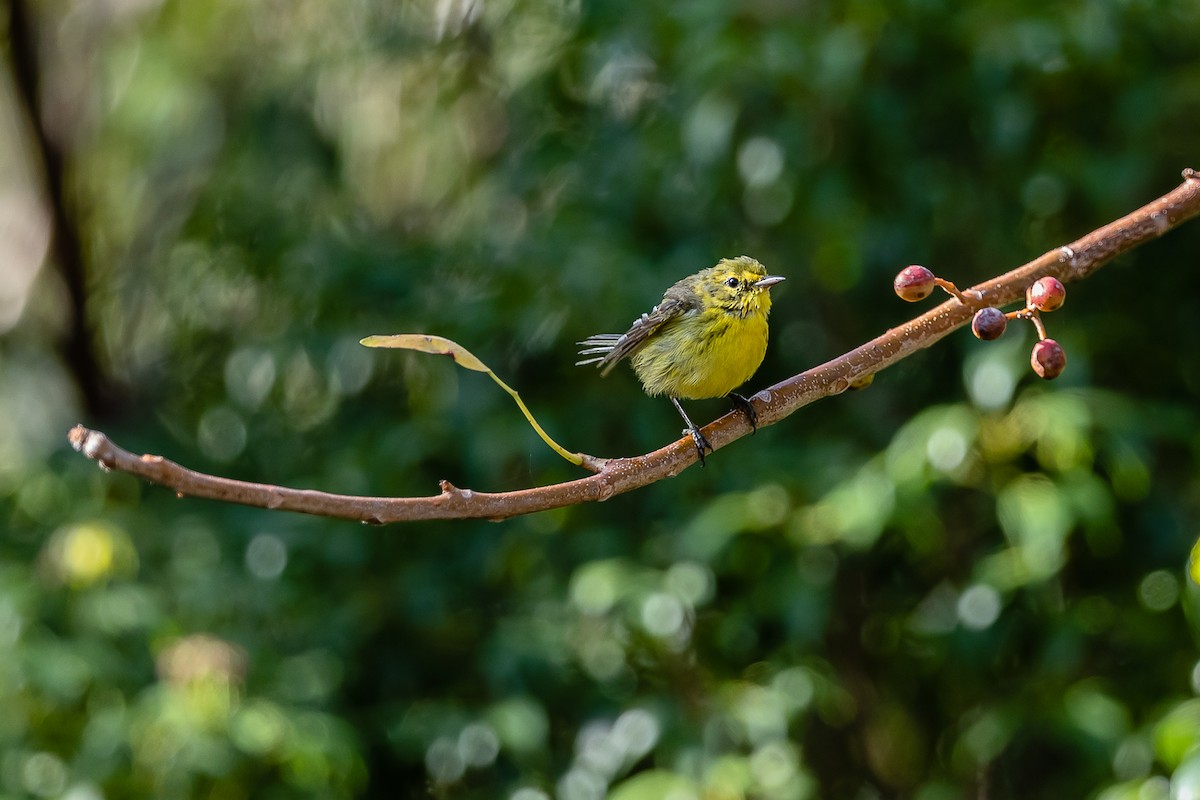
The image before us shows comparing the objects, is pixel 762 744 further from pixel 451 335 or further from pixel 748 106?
pixel 748 106

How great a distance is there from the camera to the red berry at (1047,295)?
62.2 inches

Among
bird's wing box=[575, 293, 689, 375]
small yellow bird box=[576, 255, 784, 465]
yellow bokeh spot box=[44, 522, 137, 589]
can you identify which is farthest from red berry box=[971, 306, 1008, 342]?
yellow bokeh spot box=[44, 522, 137, 589]

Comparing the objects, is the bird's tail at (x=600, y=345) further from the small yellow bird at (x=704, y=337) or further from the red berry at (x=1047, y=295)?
the red berry at (x=1047, y=295)

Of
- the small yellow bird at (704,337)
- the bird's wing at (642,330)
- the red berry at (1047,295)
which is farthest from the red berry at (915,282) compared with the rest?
the bird's wing at (642,330)

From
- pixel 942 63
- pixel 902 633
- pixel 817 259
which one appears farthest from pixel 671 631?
pixel 942 63

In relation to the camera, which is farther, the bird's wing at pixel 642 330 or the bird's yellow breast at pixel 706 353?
the bird's wing at pixel 642 330

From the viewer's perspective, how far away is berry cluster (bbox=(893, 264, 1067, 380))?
1.58m

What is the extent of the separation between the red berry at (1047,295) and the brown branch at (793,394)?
0.23 ft

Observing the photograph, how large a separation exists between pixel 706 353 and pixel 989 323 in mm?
1128

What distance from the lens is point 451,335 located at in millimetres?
3389

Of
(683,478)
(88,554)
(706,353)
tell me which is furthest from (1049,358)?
(88,554)

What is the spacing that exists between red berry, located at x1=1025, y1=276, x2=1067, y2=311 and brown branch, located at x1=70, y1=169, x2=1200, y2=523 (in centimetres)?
7

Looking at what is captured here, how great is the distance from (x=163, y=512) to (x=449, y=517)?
2881 mm

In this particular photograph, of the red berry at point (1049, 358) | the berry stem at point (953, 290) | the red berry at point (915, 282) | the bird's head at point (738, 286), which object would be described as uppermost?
the berry stem at point (953, 290)
